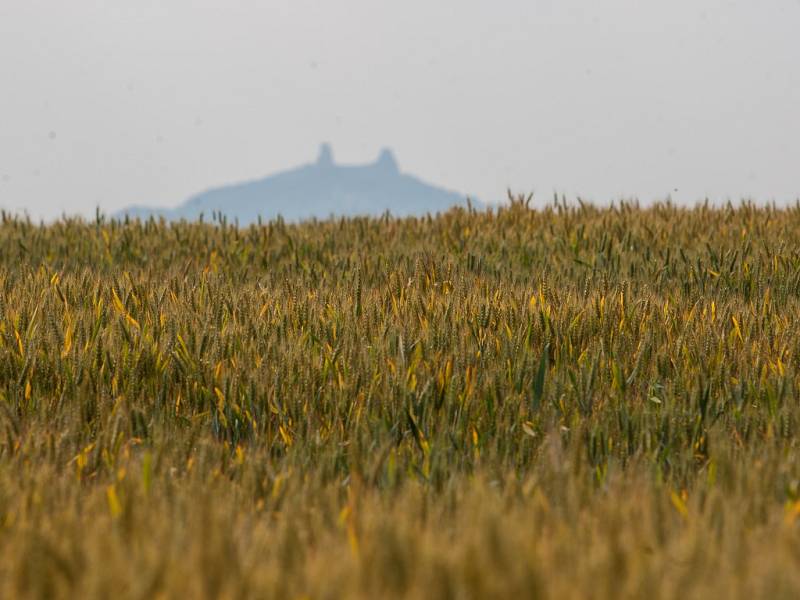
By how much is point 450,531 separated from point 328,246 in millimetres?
5532

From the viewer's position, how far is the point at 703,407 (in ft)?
11.1

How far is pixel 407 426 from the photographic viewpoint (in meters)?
3.29

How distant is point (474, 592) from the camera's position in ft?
4.79

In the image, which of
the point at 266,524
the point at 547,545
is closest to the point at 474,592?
the point at 547,545

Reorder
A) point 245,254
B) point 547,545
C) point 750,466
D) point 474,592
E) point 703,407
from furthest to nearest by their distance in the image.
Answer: point 245,254 → point 703,407 → point 750,466 → point 547,545 → point 474,592

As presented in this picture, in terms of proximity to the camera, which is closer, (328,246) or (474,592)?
(474,592)

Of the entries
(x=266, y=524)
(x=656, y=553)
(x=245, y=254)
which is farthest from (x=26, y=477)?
(x=245, y=254)

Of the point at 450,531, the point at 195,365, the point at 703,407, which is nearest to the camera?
the point at 450,531

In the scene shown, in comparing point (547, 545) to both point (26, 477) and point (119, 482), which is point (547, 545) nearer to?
point (119, 482)

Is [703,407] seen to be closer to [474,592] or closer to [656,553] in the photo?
[656,553]

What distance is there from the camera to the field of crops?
5.27ft

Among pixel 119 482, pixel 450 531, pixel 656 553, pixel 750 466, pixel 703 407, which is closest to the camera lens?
pixel 656 553

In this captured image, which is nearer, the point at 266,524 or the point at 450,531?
the point at 450,531

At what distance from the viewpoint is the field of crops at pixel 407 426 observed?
5.27ft
